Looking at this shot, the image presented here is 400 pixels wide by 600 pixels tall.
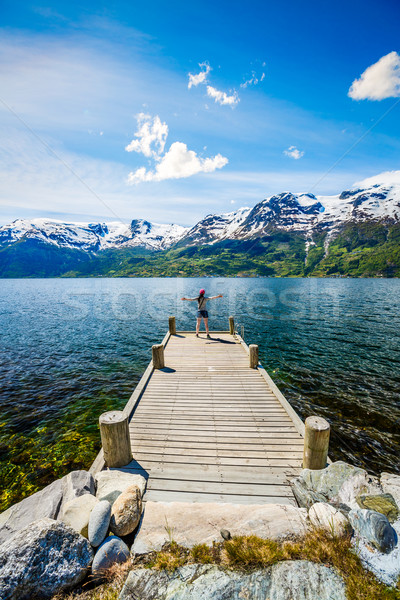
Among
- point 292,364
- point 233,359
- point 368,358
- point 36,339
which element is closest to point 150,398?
point 233,359

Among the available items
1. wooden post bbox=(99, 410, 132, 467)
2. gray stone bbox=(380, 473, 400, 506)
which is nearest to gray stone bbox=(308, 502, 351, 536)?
gray stone bbox=(380, 473, 400, 506)

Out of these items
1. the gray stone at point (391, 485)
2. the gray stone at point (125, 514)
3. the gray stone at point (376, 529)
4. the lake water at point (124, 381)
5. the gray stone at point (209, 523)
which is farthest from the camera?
the lake water at point (124, 381)

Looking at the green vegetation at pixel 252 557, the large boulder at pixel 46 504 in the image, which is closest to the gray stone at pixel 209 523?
the green vegetation at pixel 252 557

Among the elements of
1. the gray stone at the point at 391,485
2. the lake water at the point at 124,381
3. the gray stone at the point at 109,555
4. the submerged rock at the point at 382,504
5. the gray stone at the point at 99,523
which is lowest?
the lake water at the point at 124,381

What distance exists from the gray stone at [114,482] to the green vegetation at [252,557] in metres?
1.58

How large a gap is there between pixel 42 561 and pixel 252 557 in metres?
3.21

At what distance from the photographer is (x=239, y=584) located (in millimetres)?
3629

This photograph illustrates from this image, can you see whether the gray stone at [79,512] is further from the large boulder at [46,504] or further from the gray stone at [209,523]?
the gray stone at [209,523]

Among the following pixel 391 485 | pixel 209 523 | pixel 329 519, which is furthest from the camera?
pixel 391 485

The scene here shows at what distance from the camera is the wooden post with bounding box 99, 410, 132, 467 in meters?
6.45

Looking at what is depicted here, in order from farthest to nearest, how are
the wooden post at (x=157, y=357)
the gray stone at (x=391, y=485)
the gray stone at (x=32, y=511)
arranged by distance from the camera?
1. the wooden post at (x=157, y=357)
2. the gray stone at (x=32, y=511)
3. the gray stone at (x=391, y=485)

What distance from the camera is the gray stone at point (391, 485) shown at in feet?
16.1

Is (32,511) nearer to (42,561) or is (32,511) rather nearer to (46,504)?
(46,504)

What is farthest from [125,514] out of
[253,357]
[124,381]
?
[124,381]
